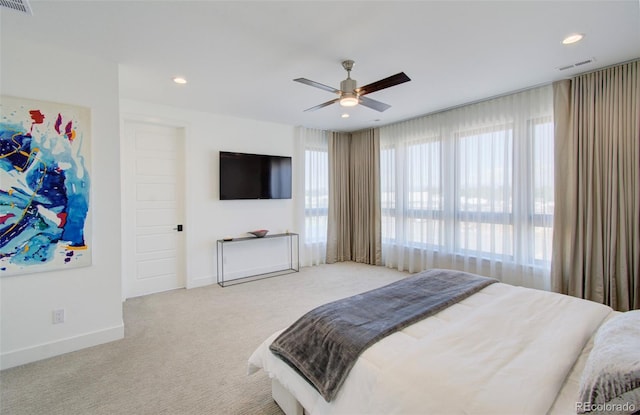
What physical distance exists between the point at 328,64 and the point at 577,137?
2.99 meters

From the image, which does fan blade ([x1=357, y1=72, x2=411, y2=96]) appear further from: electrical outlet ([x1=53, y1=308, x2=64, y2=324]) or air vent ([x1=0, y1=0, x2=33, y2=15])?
electrical outlet ([x1=53, y1=308, x2=64, y2=324])

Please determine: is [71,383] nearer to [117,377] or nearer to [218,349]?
[117,377]

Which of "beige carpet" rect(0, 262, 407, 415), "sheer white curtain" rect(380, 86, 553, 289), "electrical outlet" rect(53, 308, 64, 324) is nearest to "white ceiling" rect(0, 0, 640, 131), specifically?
"sheer white curtain" rect(380, 86, 553, 289)

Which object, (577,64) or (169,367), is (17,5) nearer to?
(169,367)

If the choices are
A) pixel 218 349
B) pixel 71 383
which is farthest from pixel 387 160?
pixel 71 383

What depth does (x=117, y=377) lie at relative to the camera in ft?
7.17

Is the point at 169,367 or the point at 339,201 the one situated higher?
the point at 339,201

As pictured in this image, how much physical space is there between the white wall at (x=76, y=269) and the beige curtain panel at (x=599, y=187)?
4.96m

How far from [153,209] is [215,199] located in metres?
0.89

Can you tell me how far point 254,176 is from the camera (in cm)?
487

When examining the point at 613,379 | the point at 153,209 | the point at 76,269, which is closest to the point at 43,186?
the point at 76,269

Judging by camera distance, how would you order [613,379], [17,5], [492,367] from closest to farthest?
[613,379] < [492,367] < [17,5]

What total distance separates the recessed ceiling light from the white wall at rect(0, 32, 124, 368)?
4.19 meters

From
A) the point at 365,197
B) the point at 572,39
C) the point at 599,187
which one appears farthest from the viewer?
the point at 365,197
